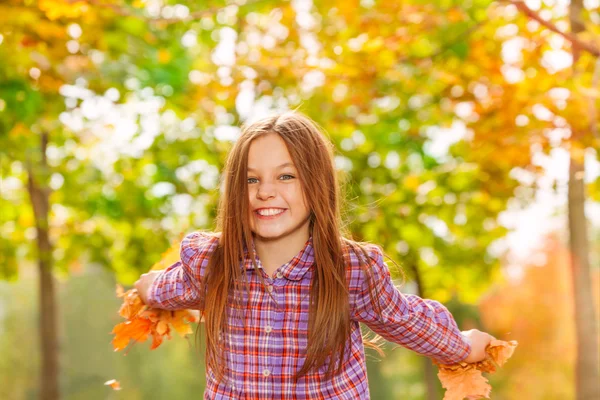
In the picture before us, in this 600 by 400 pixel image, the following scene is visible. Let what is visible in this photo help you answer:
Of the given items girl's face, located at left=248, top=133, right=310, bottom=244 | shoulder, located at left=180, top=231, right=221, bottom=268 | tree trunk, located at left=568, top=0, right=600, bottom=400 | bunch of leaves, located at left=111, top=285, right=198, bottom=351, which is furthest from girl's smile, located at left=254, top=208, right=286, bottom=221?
tree trunk, located at left=568, top=0, right=600, bottom=400

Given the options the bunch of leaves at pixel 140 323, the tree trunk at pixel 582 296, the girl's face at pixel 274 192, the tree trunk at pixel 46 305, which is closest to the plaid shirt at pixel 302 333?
the girl's face at pixel 274 192

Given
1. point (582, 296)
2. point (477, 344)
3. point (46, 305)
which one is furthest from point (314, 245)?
point (46, 305)

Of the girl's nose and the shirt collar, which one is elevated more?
the girl's nose

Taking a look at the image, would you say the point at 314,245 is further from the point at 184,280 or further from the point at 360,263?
the point at 184,280

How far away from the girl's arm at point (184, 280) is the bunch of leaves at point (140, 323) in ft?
0.15

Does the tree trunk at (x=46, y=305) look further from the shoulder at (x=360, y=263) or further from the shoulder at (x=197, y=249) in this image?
the shoulder at (x=360, y=263)

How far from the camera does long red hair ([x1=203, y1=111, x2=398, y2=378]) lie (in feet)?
6.67

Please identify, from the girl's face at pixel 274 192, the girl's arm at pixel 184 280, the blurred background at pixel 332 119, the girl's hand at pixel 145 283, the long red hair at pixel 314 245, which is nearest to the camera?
the long red hair at pixel 314 245

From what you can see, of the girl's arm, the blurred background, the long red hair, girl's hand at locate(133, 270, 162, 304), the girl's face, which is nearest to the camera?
the long red hair

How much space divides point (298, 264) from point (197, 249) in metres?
0.36

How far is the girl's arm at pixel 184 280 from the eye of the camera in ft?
7.34

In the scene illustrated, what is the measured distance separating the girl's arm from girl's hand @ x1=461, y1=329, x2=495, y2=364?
2.88 ft

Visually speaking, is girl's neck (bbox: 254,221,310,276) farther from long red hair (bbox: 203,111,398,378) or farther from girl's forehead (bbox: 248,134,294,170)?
girl's forehead (bbox: 248,134,294,170)

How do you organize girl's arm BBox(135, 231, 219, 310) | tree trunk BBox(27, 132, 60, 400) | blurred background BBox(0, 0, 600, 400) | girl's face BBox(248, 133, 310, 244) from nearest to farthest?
1. girl's face BBox(248, 133, 310, 244)
2. girl's arm BBox(135, 231, 219, 310)
3. blurred background BBox(0, 0, 600, 400)
4. tree trunk BBox(27, 132, 60, 400)
